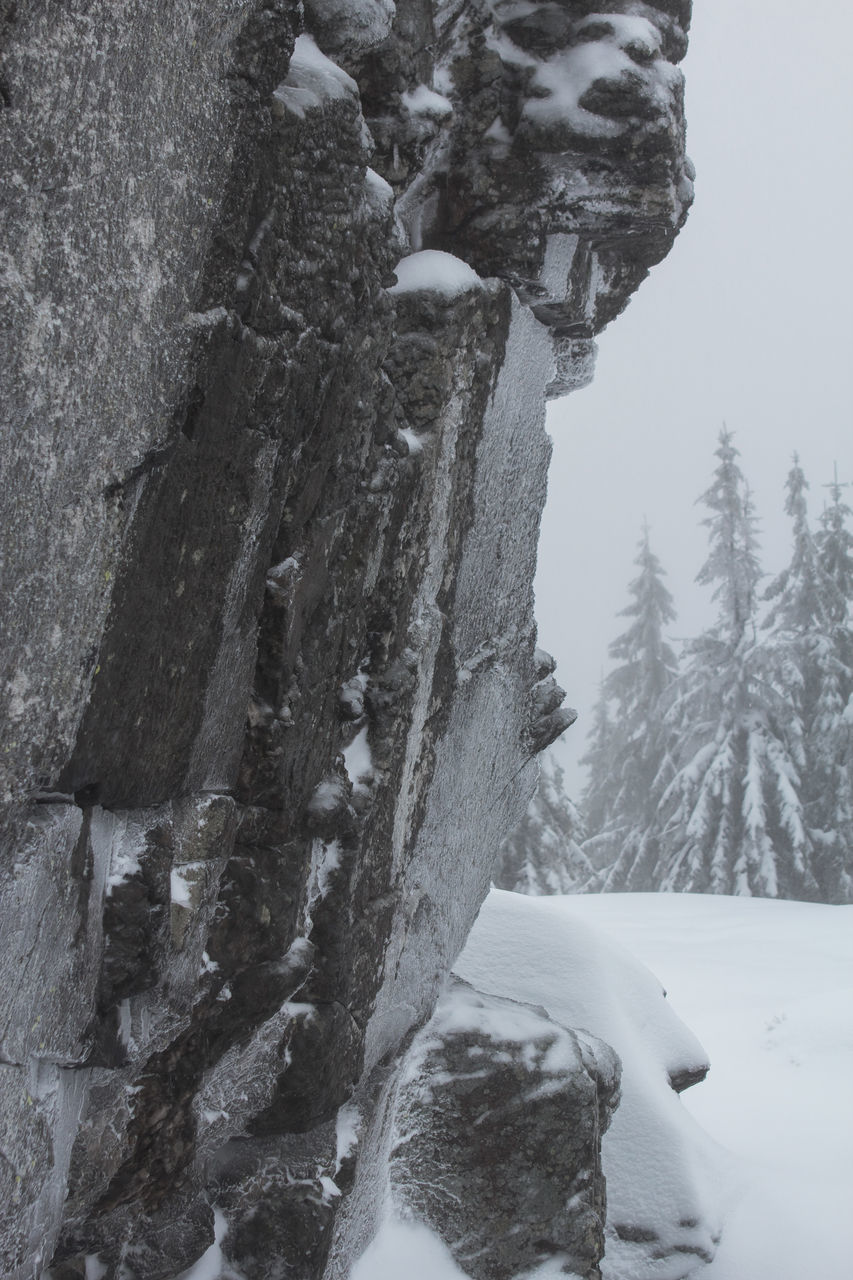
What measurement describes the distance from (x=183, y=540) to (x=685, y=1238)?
4.09 m

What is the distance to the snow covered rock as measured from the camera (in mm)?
4480

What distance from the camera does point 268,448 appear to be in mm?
2904

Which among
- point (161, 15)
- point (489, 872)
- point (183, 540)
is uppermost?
point (161, 15)

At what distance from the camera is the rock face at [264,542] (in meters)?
2.33

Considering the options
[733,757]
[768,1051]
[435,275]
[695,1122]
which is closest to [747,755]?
[733,757]

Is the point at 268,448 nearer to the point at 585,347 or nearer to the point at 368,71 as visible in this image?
the point at 368,71

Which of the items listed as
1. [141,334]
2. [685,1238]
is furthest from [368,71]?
[685,1238]

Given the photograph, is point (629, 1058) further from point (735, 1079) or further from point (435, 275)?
point (435, 275)

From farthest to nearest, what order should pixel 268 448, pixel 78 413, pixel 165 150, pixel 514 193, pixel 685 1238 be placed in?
pixel 685 1238
pixel 514 193
pixel 268 448
pixel 165 150
pixel 78 413

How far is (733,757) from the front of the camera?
1706 centimetres

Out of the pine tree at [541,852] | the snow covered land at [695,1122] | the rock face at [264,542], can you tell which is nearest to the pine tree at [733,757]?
the pine tree at [541,852]

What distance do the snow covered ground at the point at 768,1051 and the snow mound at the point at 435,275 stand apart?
3606 mm

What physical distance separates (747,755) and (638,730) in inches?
223

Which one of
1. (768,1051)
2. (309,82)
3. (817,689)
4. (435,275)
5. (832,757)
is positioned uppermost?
(817,689)
